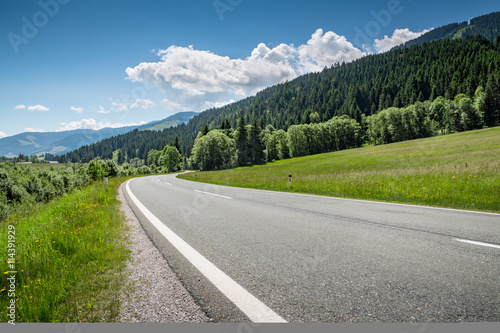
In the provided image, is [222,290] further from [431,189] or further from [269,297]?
[431,189]

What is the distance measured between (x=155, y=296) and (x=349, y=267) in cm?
258

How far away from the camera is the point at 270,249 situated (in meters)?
4.25

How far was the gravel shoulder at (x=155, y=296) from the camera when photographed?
244cm

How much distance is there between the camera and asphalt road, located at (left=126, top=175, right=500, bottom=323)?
2.40 metres

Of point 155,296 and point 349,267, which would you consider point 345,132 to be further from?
point 155,296

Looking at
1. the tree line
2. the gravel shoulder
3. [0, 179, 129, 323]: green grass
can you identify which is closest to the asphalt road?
the gravel shoulder

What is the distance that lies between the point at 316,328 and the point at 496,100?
97264 millimetres

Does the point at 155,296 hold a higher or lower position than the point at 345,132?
lower

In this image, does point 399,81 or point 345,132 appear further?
point 399,81

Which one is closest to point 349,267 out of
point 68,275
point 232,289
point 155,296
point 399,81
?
point 232,289

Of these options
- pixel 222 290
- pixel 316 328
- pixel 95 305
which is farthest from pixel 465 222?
pixel 95 305

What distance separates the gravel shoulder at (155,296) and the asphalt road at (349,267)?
138mm

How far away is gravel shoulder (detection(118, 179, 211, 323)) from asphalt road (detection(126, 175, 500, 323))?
5.4 inches

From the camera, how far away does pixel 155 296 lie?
284cm
